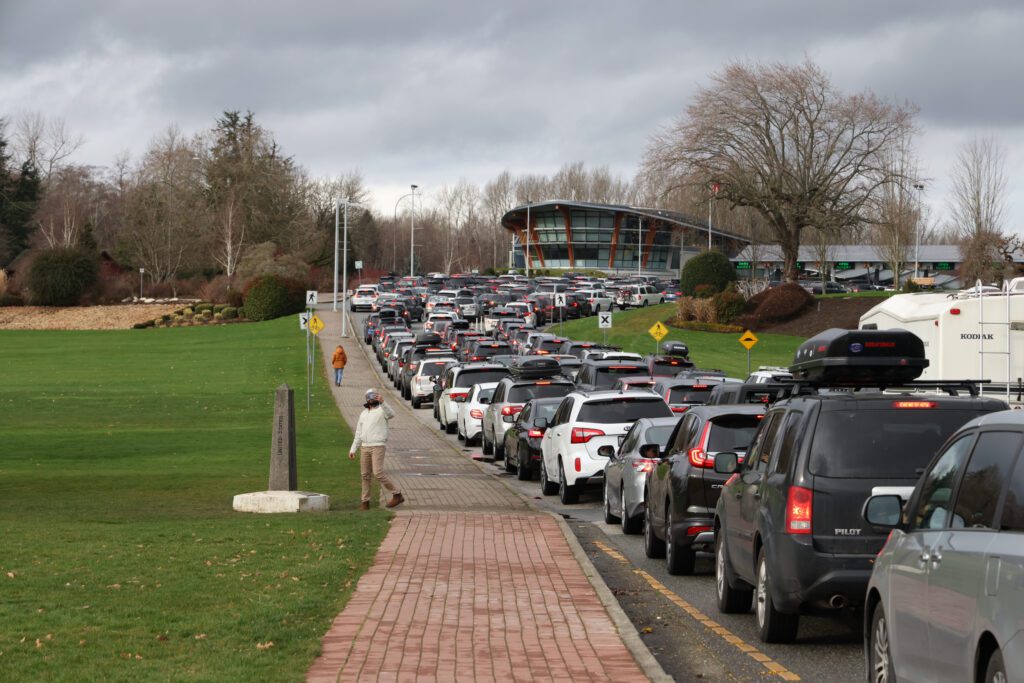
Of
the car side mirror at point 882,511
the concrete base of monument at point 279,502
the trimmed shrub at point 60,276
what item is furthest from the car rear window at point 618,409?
the trimmed shrub at point 60,276

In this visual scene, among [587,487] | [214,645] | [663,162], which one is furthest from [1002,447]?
[663,162]

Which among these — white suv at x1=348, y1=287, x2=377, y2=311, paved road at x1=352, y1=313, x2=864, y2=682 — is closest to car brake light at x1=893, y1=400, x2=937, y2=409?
paved road at x1=352, y1=313, x2=864, y2=682

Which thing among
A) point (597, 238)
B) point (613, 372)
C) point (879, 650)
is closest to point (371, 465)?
point (879, 650)

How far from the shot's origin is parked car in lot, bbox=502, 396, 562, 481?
25.0 m

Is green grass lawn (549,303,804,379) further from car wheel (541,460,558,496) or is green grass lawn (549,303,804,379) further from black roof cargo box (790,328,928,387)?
black roof cargo box (790,328,928,387)

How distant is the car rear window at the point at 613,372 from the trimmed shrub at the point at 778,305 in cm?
4100

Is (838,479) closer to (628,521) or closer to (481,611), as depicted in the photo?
(481,611)

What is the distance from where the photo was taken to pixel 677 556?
13.6 meters

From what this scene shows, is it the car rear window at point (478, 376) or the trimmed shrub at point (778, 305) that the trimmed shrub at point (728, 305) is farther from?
the car rear window at point (478, 376)

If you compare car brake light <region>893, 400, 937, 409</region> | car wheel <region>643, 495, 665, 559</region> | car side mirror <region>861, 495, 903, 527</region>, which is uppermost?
car brake light <region>893, 400, 937, 409</region>

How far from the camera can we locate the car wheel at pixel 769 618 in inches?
381

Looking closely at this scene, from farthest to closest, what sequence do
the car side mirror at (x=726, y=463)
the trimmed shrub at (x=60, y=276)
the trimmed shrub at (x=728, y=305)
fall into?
the trimmed shrub at (x=60, y=276) → the trimmed shrub at (x=728, y=305) → the car side mirror at (x=726, y=463)

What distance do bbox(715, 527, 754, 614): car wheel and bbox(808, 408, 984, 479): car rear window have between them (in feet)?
6.98

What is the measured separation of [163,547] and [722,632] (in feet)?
20.1
